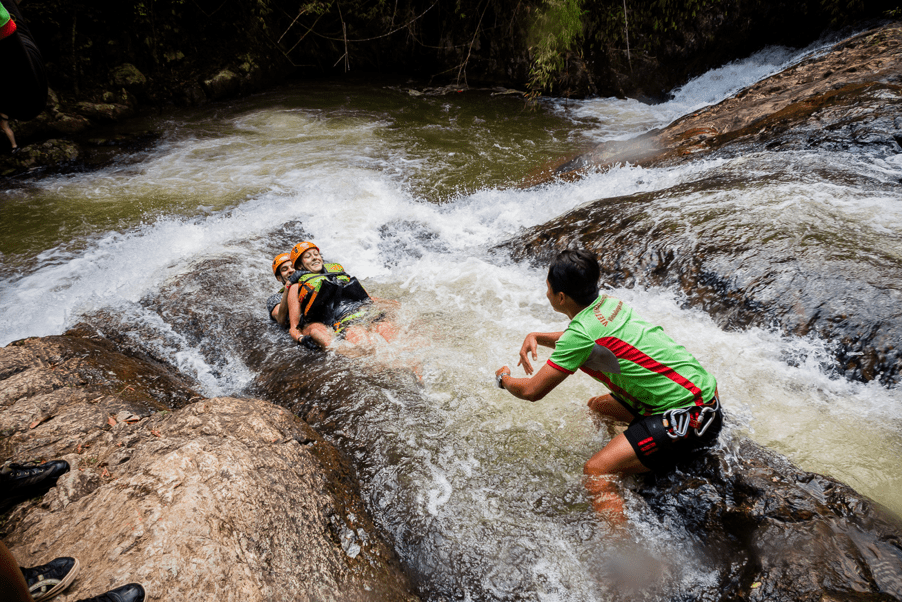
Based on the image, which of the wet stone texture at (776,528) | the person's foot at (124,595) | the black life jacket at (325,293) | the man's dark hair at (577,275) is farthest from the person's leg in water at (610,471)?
the black life jacket at (325,293)

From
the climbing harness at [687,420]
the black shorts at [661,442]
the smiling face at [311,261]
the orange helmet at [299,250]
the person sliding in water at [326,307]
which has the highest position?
the climbing harness at [687,420]

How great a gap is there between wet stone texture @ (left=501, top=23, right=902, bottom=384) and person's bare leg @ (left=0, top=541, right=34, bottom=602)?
4.50 meters

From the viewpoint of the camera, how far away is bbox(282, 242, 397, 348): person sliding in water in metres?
4.50

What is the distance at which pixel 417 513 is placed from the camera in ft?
8.73

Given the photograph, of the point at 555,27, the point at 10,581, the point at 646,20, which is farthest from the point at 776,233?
the point at 646,20

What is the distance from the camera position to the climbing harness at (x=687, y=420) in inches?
94.1

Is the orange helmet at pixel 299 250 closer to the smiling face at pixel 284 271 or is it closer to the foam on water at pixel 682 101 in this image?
the smiling face at pixel 284 271

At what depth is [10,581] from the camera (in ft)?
4.54

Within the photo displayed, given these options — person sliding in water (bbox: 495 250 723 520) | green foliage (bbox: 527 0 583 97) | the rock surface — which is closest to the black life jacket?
person sliding in water (bbox: 495 250 723 520)

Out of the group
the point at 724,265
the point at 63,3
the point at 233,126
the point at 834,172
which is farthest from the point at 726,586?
the point at 63,3

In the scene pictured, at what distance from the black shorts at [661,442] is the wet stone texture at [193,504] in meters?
1.45

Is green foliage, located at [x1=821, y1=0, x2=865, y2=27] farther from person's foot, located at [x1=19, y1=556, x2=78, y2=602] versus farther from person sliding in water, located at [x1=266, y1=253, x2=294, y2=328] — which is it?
person's foot, located at [x1=19, y1=556, x2=78, y2=602]

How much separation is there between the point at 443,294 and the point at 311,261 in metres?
1.52

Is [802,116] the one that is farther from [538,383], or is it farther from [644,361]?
[538,383]
